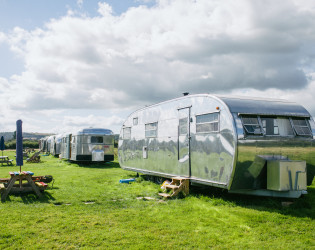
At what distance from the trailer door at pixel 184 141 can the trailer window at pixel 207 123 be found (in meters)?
0.57

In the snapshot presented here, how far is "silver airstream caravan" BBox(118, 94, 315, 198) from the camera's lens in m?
8.12

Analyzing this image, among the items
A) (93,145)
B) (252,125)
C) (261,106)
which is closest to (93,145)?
(93,145)

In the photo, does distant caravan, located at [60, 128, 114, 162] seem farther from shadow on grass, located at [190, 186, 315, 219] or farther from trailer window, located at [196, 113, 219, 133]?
trailer window, located at [196, 113, 219, 133]

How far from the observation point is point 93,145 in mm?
23297

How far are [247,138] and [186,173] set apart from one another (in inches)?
110

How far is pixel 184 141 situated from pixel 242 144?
265 centimetres

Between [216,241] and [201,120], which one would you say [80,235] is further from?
[201,120]

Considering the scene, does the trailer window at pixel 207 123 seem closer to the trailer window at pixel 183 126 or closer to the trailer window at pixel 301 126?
the trailer window at pixel 183 126

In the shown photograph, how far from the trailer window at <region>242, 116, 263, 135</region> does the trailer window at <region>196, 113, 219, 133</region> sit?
82 cm

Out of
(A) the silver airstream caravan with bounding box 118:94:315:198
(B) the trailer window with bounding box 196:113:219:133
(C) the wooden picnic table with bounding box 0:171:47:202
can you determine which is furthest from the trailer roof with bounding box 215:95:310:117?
(C) the wooden picnic table with bounding box 0:171:47:202

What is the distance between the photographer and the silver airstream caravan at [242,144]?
8.12m

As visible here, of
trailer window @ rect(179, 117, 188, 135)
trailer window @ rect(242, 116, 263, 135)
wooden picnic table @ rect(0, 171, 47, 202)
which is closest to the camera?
trailer window @ rect(242, 116, 263, 135)

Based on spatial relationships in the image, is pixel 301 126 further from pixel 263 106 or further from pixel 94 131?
pixel 94 131

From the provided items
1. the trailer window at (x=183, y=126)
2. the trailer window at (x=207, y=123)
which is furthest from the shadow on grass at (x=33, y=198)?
the trailer window at (x=207, y=123)
